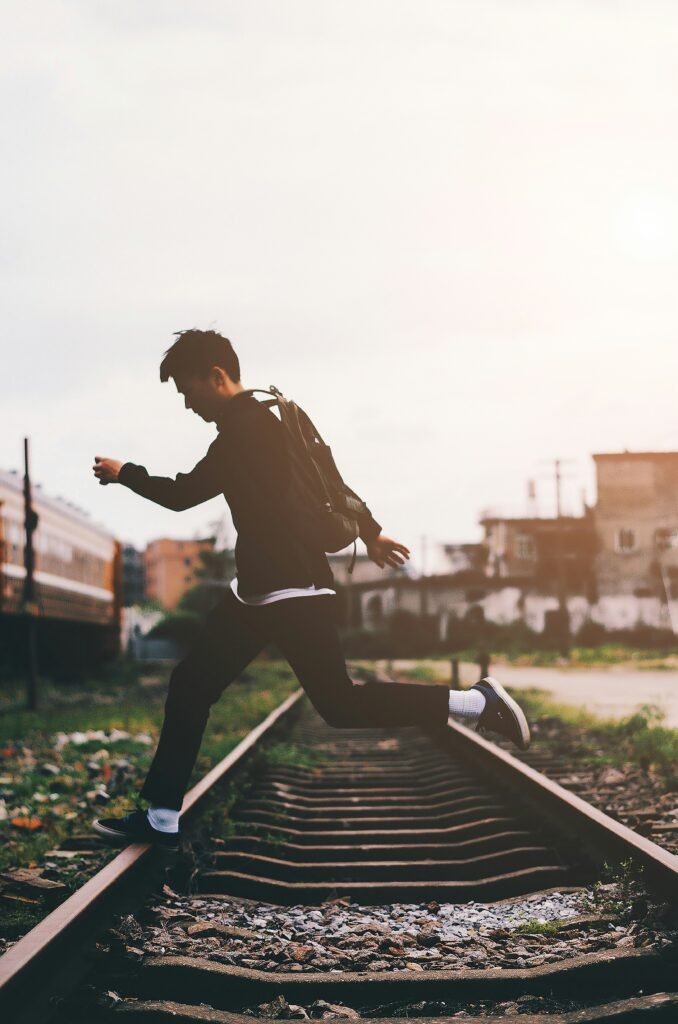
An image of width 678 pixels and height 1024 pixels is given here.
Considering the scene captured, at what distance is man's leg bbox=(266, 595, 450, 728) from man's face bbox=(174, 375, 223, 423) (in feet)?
2.08

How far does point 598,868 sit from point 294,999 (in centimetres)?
155

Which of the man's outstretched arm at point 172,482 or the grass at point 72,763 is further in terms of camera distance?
the grass at point 72,763

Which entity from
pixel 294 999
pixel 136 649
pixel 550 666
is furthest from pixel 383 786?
pixel 136 649

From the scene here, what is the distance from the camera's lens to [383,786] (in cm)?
634

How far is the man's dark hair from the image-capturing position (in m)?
3.23

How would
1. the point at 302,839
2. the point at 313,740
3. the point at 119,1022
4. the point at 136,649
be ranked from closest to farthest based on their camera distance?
the point at 119,1022
the point at 302,839
the point at 313,740
the point at 136,649

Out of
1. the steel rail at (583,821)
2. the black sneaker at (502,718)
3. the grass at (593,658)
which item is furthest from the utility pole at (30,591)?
the grass at (593,658)

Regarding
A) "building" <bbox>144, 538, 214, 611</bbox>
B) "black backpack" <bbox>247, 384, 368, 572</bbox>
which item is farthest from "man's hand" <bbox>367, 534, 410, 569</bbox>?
"building" <bbox>144, 538, 214, 611</bbox>

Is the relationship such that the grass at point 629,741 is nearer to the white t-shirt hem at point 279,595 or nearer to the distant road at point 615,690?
the distant road at point 615,690

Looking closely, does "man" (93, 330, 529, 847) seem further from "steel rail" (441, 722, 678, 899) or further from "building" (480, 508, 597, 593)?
"building" (480, 508, 597, 593)

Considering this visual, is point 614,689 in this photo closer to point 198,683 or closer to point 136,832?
point 136,832

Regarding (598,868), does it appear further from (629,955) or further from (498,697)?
(629,955)

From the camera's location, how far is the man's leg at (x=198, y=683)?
3.35m

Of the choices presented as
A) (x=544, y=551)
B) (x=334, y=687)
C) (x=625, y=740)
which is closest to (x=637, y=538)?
(x=544, y=551)
